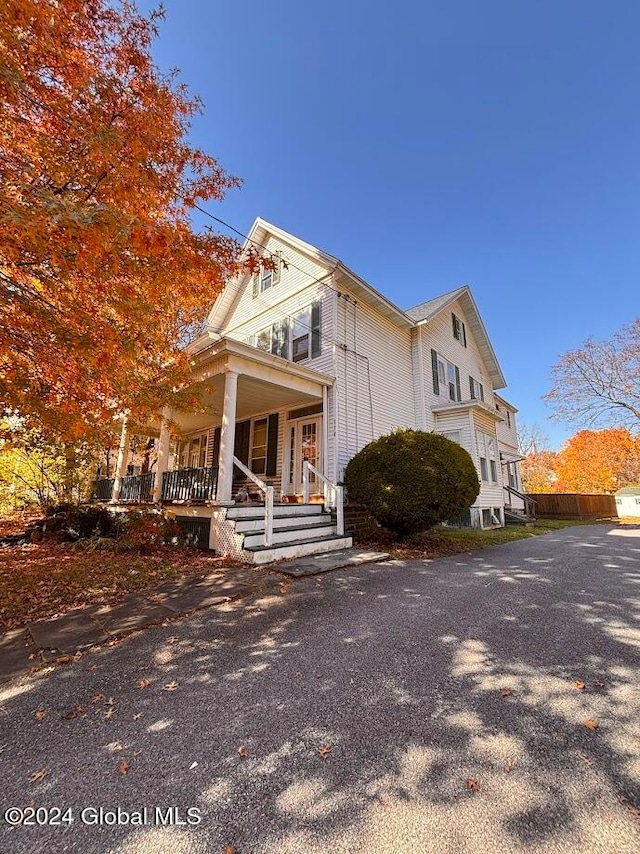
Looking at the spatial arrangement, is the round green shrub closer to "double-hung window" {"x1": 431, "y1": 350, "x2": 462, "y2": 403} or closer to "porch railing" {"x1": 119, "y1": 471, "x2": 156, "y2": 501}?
"porch railing" {"x1": 119, "y1": 471, "x2": 156, "y2": 501}

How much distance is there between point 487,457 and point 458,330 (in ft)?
20.6

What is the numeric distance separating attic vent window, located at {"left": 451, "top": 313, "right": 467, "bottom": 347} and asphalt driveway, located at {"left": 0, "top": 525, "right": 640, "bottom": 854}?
572 inches

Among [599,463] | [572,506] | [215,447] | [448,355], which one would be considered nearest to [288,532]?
[215,447]

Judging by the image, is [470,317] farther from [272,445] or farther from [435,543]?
[435,543]

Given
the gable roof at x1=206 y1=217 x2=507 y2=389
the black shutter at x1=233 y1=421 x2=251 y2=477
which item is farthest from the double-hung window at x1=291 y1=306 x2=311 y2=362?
the black shutter at x1=233 y1=421 x2=251 y2=477

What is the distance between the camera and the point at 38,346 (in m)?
5.49

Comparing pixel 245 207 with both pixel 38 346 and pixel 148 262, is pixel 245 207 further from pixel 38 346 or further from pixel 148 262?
pixel 38 346

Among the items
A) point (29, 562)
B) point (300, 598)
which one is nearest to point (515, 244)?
point (300, 598)

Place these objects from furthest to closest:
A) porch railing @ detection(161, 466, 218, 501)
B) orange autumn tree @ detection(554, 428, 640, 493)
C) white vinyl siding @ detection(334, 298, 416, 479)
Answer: orange autumn tree @ detection(554, 428, 640, 493) < white vinyl siding @ detection(334, 298, 416, 479) < porch railing @ detection(161, 466, 218, 501)

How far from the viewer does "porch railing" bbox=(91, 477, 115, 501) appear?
43.4 ft

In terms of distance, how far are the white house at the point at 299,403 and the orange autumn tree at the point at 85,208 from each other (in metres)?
2.16

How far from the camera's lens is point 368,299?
12.2 metres

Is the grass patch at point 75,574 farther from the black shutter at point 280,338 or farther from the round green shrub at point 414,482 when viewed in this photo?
the black shutter at point 280,338

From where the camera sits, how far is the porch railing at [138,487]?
10.7 metres
